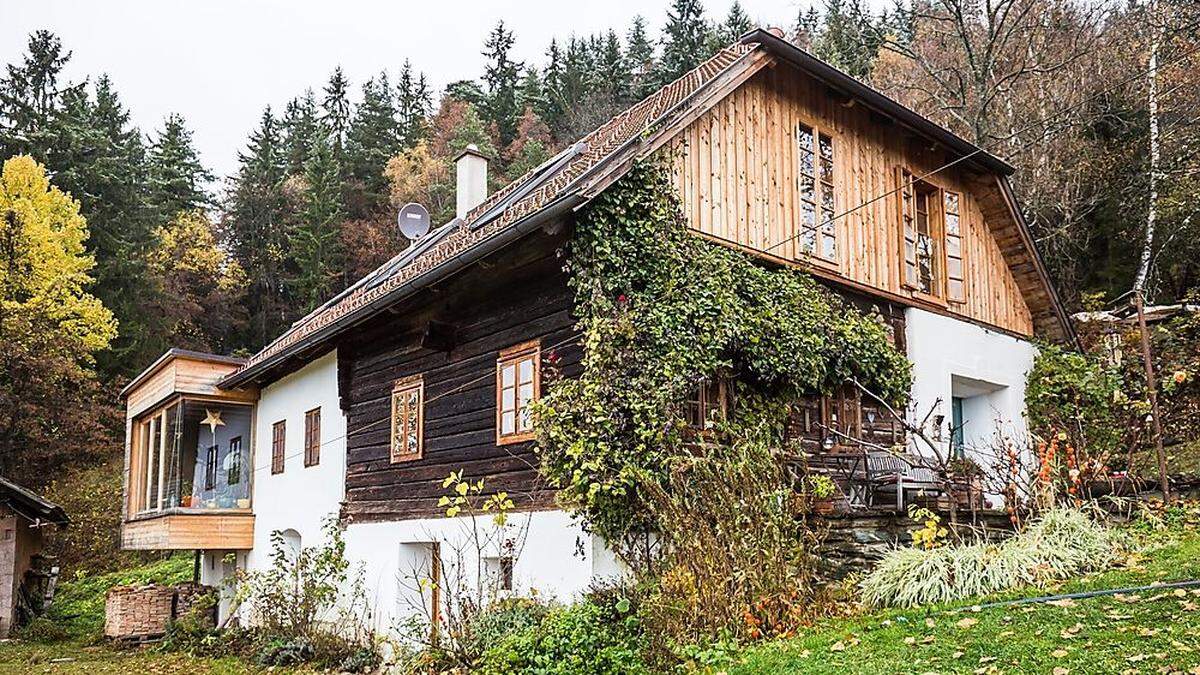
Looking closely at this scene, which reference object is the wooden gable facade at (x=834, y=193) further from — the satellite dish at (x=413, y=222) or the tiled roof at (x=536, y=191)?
the satellite dish at (x=413, y=222)

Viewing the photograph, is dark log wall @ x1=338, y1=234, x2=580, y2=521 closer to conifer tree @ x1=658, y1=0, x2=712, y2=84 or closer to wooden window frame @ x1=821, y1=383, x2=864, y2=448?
wooden window frame @ x1=821, y1=383, x2=864, y2=448

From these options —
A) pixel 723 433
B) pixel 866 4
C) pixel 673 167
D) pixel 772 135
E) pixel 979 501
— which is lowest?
pixel 979 501

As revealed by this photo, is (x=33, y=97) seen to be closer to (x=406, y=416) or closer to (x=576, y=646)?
(x=406, y=416)

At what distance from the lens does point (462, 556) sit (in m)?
11.3

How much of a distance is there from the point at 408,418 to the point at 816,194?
19.4ft

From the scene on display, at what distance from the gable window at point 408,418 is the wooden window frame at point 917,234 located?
6665 millimetres

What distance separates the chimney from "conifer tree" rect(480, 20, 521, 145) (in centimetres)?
2202

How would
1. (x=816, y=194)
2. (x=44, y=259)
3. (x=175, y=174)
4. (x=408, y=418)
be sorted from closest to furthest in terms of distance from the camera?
1. (x=816, y=194)
2. (x=408, y=418)
3. (x=44, y=259)
4. (x=175, y=174)

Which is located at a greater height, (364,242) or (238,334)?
(364,242)

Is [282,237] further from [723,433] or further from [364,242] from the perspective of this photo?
[723,433]

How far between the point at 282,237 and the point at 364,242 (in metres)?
4.39

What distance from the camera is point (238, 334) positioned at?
36.4 meters

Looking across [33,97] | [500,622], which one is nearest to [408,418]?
[500,622]

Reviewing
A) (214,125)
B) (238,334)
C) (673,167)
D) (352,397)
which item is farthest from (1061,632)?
(214,125)
